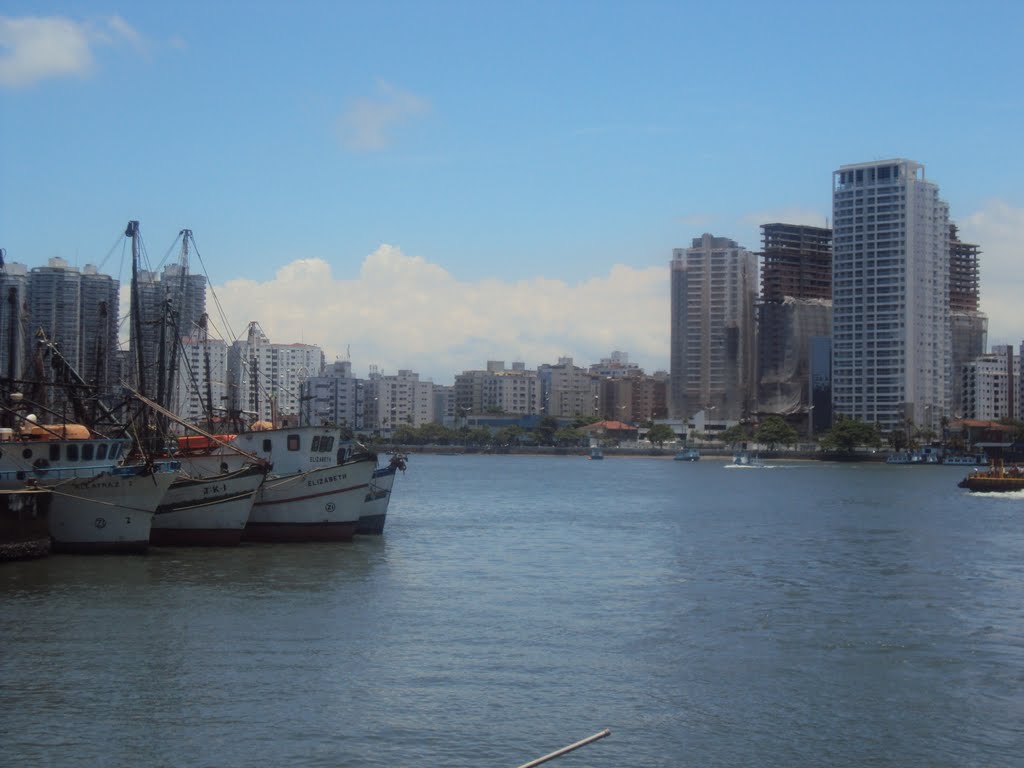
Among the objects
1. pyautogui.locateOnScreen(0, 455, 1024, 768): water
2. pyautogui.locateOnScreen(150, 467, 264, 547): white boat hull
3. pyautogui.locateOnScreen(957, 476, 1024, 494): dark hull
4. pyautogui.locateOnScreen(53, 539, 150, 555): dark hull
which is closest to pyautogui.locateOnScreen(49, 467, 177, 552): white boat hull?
pyautogui.locateOnScreen(53, 539, 150, 555): dark hull

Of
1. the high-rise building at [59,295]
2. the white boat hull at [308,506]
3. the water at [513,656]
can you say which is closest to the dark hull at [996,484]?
the water at [513,656]

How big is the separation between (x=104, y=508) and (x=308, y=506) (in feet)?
31.8

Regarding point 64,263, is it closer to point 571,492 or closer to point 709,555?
point 571,492

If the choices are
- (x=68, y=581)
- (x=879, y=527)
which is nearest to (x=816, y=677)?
(x=68, y=581)

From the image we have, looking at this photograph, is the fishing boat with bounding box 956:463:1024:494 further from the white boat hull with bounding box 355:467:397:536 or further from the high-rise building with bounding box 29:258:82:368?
the high-rise building with bounding box 29:258:82:368

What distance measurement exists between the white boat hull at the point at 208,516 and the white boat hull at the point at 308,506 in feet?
7.06

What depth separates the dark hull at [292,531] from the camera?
5259 centimetres

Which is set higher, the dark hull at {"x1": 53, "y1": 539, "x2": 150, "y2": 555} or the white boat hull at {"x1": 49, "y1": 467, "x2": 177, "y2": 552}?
the white boat hull at {"x1": 49, "y1": 467, "x2": 177, "y2": 552}

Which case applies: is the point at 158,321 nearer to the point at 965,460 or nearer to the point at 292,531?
the point at 292,531

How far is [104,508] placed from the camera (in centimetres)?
4522

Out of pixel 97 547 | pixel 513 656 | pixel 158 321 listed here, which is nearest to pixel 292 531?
pixel 97 547

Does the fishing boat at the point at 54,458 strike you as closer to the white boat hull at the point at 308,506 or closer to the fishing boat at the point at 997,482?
the white boat hull at the point at 308,506

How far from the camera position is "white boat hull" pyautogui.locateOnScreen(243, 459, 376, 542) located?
172ft

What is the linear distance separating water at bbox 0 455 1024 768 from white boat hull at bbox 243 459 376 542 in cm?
160
